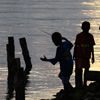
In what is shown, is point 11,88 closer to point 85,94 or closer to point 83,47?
point 83,47

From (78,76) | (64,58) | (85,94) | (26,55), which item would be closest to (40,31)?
(26,55)

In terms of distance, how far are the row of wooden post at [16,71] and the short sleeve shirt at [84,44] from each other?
5.49ft

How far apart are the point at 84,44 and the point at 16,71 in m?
2.10

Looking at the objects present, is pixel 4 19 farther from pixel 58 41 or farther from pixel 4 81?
pixel 58 41

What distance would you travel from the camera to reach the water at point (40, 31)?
69.7 feet

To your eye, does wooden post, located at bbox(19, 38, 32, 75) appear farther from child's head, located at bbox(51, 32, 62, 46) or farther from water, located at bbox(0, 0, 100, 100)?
child's head, located at bbox(51, 32, 62, 46)

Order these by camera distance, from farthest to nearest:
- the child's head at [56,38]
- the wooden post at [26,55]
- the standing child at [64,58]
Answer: the wooden post at [26,55]
the standing child at [64,58]
the child's head at [56,38]

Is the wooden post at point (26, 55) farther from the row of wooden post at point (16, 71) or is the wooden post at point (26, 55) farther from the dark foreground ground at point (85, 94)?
the dark foreground ground at point (85, 94)

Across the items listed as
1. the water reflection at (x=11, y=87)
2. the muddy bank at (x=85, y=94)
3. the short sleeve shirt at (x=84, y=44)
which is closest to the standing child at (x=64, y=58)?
the muddy bank at (x=85, y=94)

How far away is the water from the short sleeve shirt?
6.65ft

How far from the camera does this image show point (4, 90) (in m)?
20.4

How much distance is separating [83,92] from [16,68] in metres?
1.80

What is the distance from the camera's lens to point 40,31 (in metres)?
38.8

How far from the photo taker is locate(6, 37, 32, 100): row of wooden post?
16156mm
